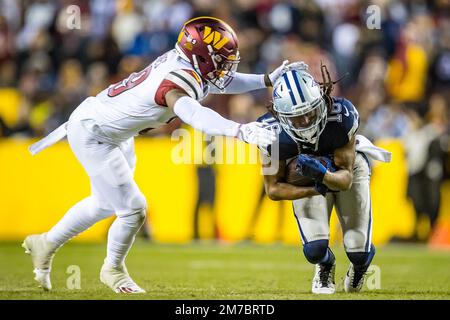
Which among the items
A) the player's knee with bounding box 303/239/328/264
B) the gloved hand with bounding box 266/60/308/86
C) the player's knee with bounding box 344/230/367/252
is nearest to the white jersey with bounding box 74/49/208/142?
the gloved hand with bounding box 266/60/308/86

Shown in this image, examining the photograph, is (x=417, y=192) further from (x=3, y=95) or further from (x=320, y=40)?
(x=3, y=95)

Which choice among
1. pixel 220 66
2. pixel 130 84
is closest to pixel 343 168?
pixel 220 66

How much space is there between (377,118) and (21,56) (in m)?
4.99

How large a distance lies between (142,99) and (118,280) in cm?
114

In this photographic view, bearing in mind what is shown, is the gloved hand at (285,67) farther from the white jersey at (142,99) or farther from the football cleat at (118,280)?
the football cleat at (118,280)

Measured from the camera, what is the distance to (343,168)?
18.2 ft

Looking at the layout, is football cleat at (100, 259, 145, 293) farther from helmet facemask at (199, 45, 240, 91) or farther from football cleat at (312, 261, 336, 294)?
helmet facemask at (199, 45, 240, 91)

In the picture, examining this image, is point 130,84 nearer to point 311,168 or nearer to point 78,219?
point 78,219

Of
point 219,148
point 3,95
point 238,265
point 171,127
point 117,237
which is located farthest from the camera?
point 3,95

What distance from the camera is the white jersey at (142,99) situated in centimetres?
551

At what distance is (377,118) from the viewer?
10797 mm

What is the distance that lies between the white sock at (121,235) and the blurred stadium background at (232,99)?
3909mm
